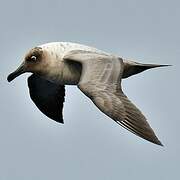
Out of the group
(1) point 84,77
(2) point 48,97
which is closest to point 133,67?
(1) point 84,77

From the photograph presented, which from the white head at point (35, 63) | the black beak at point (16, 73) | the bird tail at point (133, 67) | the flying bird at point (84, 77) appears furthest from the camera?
the bird tail at point (133, 67)

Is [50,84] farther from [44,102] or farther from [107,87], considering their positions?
[107,87]

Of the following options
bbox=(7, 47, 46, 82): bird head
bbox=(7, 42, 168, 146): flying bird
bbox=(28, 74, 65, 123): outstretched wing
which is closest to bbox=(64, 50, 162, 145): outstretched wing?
bbox=(7, 42, 168, 146): flying bird

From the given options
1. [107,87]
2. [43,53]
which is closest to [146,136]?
[107,87]

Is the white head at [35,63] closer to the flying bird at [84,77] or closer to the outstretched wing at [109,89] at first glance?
the flying bird at [84,77]

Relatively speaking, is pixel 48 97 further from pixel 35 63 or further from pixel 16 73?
pixel 35 63

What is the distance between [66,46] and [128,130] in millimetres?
5138

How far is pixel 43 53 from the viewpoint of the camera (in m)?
23.6

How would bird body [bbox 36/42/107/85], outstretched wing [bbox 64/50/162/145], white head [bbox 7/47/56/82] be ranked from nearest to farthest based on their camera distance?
outstretched wing [bbox 64/50/162/145] → bird body [bbox 36/42/107/85] → white head [bbox 7/47/56/82]

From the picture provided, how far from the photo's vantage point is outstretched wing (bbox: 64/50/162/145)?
64.0 ft

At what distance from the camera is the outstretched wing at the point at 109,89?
19516 millimetres

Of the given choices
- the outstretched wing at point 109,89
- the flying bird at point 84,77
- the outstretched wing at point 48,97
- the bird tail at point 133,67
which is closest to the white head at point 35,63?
the flying bird at point 84,77

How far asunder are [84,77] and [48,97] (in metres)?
5.41

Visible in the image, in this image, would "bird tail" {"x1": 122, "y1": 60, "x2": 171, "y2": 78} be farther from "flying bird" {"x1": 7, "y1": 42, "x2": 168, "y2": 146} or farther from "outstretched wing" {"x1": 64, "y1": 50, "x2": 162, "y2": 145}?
"outstretched wing" {"x1": 64, "y1": 50, "x2": 162, "y2": 145}
